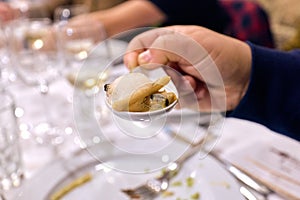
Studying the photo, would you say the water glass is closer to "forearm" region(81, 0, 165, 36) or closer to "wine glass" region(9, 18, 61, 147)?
"wine glass" region(9, 18, 61, 147)

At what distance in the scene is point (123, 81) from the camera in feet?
1.18

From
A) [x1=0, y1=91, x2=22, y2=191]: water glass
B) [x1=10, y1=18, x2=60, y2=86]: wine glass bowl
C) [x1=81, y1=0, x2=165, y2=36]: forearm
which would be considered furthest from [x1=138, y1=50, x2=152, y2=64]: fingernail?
[x1=81, y1=0, x2=165, y2=36]: forearm

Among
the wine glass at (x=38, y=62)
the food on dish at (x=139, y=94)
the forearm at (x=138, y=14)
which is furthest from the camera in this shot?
the forearm at (x=138, y=14)

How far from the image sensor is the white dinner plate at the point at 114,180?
1.52 ft

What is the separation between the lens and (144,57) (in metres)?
0.39

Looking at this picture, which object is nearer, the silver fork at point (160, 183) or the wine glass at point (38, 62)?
the silver fork at point (160, 183)

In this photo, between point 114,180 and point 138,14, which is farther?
point 138,14

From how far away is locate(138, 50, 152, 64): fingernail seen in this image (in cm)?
39

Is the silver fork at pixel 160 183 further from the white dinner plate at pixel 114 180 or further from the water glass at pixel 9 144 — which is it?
the water glass at pixel 9 144

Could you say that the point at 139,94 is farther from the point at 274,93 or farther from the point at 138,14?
the point at 138,14

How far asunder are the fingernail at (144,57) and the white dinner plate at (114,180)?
0.13 meters

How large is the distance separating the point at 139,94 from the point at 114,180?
0.20 meters

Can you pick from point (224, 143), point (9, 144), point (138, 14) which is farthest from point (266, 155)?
point (138, 14)

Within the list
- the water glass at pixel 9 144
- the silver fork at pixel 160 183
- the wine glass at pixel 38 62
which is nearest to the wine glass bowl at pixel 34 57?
the wine glass at pixel 38 62
